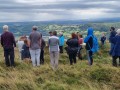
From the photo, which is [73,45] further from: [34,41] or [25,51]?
[25,51]

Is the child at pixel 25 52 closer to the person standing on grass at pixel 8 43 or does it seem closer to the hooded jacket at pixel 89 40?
the person standing on grass at pixel 8 43

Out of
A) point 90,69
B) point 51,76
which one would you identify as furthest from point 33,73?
point 90,69

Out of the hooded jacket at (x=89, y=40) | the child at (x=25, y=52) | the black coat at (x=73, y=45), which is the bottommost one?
the child at (x=25, y=52)

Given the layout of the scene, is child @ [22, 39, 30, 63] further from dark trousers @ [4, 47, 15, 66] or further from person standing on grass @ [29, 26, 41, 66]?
dark trousers @ [4, 47, 15, 66]

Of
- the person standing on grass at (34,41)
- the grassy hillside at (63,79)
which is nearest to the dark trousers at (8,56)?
the person standing on grass at (34,41)

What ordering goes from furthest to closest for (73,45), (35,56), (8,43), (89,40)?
(73,45) < (35,56) < (89,40) < (8,43)

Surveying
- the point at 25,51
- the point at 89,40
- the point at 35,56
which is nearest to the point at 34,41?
the point at 35,56

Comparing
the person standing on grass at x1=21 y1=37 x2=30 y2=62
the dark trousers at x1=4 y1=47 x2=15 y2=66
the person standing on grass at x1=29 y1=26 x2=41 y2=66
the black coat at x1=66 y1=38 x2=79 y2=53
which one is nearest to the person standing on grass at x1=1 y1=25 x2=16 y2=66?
the dark trousers at x1=4 y1=47 x2=15 y2=66

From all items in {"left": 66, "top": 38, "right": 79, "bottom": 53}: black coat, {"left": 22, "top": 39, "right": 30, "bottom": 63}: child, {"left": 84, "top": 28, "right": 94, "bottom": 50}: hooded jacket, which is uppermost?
{"left": 84, "top": 28, "right": 94, "bottom": 50}: hooded jacket

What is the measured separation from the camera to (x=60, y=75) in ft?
49.2

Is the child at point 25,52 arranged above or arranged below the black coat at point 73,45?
Answer: below

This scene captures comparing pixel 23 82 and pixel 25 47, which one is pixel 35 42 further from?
pixel 23 82

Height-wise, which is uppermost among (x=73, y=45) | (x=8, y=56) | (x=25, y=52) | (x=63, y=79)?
(x=73, y=45)

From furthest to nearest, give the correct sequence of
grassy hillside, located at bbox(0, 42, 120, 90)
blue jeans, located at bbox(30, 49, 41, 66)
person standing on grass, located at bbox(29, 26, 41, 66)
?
blue jeans, located at bbox(30, 49, 41, 66) → person standing on grass, located at bbox(29, 26, 41, 66) → grassy hillside, located at bbox(0, 42, 120, 90)
